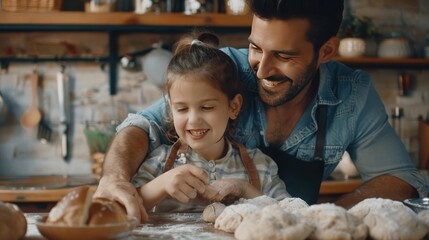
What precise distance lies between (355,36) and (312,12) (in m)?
2.34

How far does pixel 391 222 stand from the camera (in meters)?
1.44

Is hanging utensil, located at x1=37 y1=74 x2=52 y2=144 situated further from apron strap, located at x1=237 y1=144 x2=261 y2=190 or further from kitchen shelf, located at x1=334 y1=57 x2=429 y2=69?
apron strap, located at x1=237 y1=144 x2=261 y2=190

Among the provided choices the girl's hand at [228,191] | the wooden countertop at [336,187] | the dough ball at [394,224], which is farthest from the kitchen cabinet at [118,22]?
the dough ball at [394,224]

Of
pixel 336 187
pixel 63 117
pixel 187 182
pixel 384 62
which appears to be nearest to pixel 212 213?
pixel 187 182

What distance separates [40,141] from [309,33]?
2665 mm

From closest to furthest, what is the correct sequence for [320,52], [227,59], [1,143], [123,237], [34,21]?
[123,237], [227,59], [320,52], [34,21], [1,143]

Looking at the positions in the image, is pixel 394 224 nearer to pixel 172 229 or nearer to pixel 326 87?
pixel 172 229

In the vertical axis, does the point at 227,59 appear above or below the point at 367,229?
above

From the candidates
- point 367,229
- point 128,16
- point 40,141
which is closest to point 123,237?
point 367,229

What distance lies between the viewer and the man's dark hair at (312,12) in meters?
2.21

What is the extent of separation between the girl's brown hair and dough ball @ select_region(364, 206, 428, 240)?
82 cm

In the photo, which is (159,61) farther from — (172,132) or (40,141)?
(172,132)

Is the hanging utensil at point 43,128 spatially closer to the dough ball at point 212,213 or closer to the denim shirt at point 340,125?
the denim shirt at point 340,125

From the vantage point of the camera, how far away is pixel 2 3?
4199 mm
